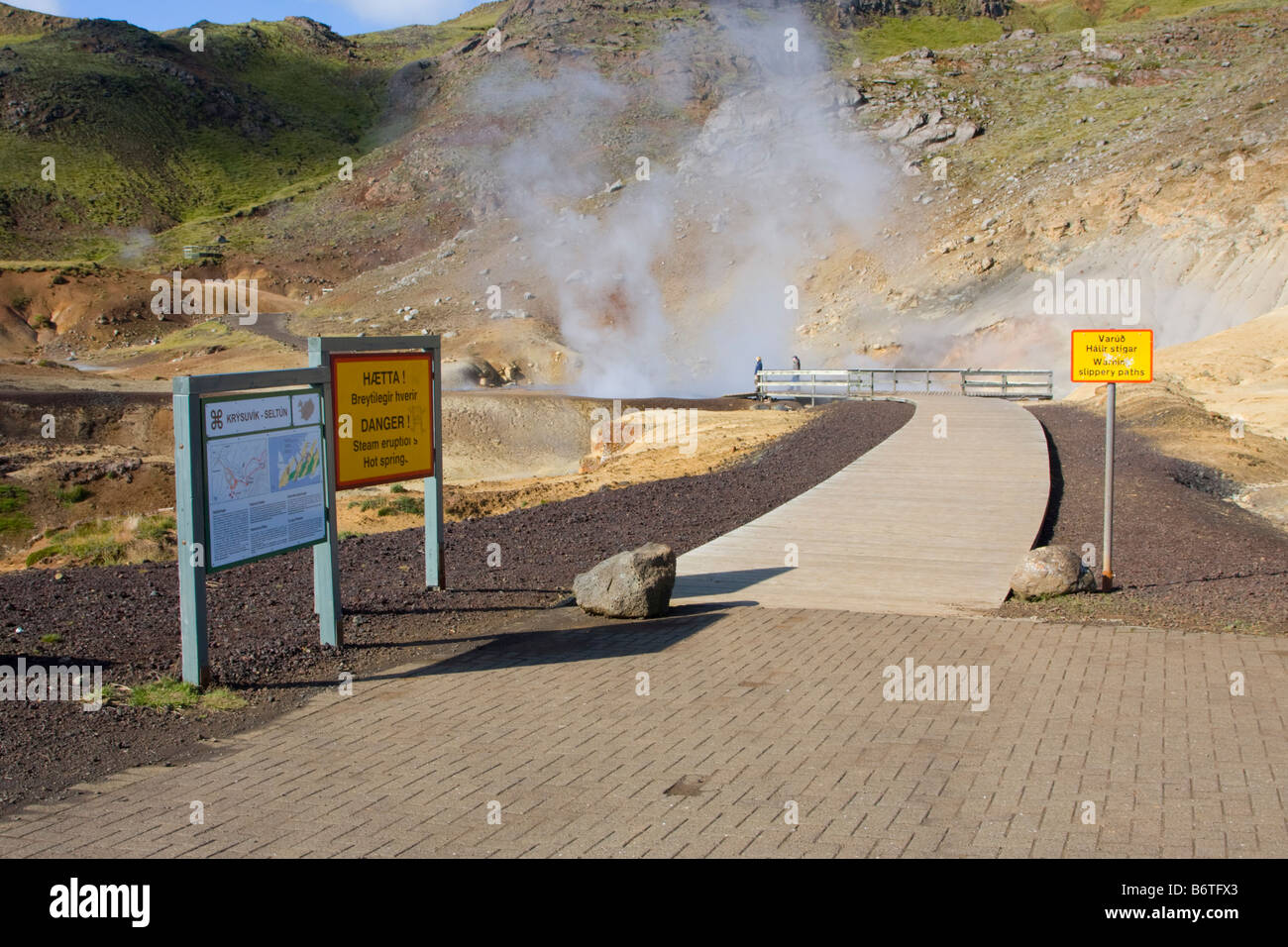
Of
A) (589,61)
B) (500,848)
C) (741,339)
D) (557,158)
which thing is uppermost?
(589,61)

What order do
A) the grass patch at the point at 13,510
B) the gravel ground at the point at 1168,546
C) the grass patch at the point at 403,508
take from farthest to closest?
the grass patch at the point at 13,510, the grass patch at the point at 403,508, the gravel ground at the point at 1168,546

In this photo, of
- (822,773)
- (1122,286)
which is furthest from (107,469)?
(1122,286)

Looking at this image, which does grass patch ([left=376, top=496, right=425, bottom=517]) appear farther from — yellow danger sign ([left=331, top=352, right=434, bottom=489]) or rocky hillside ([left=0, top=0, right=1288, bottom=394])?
rocky hillside ([left=0, top=0, right=1288, bottom=394])

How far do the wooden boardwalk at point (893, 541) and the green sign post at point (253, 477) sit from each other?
10.8ft

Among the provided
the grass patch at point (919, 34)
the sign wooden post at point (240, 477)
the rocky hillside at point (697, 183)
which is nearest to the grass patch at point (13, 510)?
the sign wooden post at point (240, 477)

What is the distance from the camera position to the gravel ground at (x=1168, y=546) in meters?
9.32

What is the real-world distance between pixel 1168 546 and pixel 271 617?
8861 mm

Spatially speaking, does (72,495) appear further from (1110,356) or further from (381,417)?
(1110,356)

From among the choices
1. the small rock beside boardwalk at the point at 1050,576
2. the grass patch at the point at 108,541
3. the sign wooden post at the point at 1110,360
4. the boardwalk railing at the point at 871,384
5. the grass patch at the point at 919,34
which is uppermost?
the grass patch at the point at 919,34

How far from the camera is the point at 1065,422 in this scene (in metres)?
25.8

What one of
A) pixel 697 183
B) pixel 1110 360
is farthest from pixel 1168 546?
pixel 697 183

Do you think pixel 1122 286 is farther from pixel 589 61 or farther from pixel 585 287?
pixel 589 61

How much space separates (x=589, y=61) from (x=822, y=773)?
95.2m

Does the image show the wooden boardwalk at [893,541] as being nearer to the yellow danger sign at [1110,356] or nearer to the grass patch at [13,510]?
the yellow danger sign at [1110,356]
